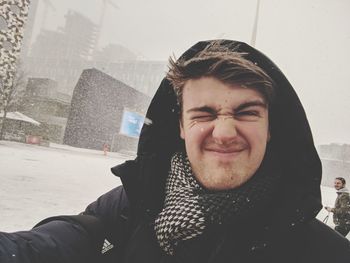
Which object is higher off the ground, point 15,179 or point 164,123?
point 164,123

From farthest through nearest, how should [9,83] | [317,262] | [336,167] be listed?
[336,167] < [9,83] < [317,262]

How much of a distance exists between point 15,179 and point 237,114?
24.1 feet

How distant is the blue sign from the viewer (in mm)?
32906

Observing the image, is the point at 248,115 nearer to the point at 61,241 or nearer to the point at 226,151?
the point at 226,151

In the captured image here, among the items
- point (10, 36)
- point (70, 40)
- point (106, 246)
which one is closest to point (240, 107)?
point (106, 246)

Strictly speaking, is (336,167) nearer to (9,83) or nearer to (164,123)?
(9,83)

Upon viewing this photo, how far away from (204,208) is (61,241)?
1.82 ft

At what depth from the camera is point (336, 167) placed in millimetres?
59094

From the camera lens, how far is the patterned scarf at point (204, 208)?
1139 millimetres

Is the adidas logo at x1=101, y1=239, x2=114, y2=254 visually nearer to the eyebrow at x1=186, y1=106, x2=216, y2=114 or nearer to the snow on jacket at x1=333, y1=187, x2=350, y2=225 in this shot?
the eyebrow at x1=186, y1=106, x2=216, y2=114

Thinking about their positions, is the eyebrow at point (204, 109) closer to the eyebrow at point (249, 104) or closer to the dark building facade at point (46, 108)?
the eyebrow at point (249, 104)

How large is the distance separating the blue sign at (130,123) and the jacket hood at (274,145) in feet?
103

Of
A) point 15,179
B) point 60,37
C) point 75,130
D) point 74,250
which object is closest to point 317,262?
point 74,250

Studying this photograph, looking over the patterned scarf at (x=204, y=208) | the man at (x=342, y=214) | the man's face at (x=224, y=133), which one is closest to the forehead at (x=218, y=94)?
the man's face at (x=224, y=133)
